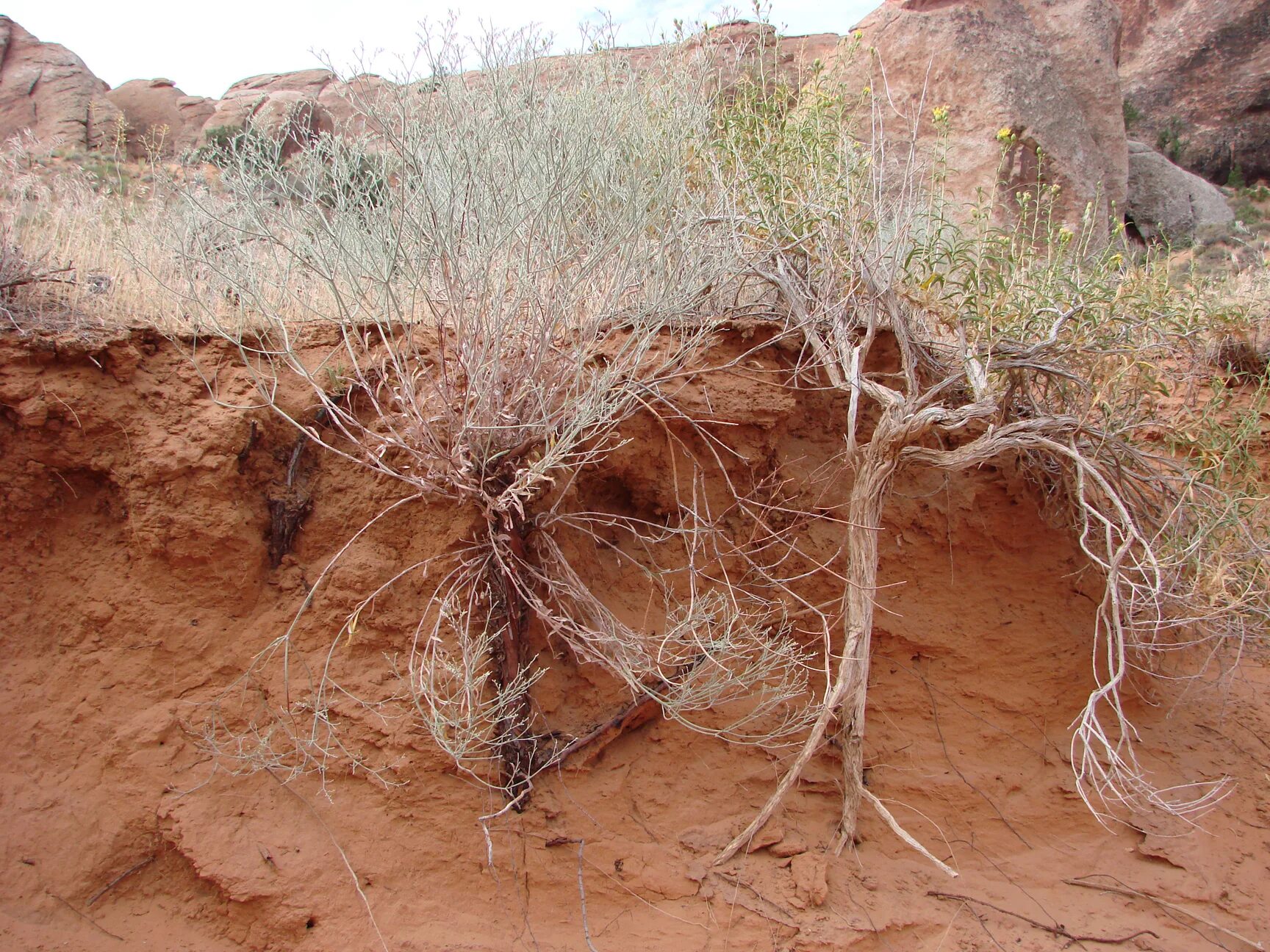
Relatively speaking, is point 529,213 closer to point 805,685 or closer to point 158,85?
point 805,685

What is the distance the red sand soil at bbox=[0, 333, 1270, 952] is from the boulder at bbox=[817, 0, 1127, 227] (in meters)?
4.80

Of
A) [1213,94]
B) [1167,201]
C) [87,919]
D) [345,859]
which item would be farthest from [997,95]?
[1213,94]

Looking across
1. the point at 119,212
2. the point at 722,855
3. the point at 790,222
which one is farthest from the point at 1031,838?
the point at 119,212

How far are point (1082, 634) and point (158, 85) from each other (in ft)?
62.2

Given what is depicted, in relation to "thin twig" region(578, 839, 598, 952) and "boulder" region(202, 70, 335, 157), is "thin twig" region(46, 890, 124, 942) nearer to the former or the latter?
"thin twig" region(578, 839, 598, 952)

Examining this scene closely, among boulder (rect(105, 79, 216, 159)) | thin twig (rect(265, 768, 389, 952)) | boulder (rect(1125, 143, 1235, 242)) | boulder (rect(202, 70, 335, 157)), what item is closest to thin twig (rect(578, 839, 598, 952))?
thin twig (rect(265, 768, 389, 952))

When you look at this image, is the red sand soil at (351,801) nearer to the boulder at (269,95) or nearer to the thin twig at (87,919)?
the thin twig at (87,919)

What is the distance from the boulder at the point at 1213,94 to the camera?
1534cm

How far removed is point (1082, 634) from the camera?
4344 millimetres

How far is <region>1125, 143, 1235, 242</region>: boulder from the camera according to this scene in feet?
36.9

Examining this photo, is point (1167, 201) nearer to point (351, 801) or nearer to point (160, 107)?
point (351, 801)

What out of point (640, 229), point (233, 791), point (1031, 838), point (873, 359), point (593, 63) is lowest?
point (1031, 838)

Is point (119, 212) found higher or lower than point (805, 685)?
higher

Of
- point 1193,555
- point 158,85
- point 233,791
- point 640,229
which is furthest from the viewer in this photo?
point 158,85
